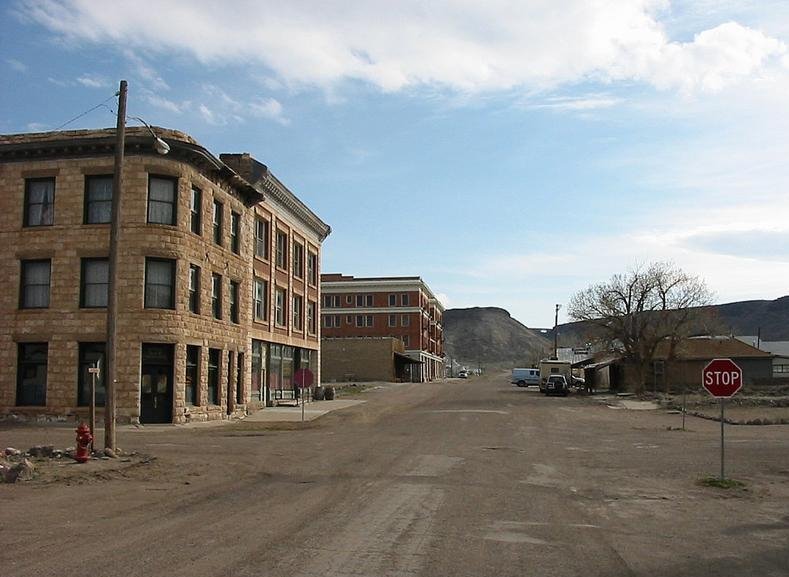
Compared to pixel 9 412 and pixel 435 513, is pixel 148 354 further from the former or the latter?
pixel 435 513

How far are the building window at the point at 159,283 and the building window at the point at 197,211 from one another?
235cm

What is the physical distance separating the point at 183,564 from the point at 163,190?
25.2m

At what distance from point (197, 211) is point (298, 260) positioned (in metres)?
16.7

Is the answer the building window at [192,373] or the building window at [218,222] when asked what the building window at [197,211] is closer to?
the building window at [218,222]

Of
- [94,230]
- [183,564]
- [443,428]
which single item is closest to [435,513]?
[183,564]

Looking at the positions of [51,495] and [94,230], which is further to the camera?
[94,230]

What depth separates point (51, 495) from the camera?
12922 millimetres

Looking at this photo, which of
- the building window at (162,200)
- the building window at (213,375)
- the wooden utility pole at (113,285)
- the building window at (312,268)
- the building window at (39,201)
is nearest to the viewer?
the wooden utility pole at (113,285)

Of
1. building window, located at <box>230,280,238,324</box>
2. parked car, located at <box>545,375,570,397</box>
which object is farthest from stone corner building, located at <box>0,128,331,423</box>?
parked car, located at <box>545,375,570,397</box>

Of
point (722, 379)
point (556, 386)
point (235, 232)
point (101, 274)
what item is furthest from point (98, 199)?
point (556, 386)

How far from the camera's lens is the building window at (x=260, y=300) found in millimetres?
41000

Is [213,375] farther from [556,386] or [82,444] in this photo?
[556,386]

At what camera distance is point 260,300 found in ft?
137

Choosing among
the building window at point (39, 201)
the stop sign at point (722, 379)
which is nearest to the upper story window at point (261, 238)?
the building window at point (39, 201)
